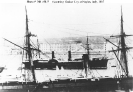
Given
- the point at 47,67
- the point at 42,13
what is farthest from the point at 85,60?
the point at 42,13

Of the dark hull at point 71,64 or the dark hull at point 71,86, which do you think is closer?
the dark hull at point 71,86

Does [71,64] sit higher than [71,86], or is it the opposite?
[71,64]

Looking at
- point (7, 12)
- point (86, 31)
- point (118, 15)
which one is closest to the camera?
point (7, 12)

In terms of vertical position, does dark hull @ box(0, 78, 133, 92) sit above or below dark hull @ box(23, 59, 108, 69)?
below

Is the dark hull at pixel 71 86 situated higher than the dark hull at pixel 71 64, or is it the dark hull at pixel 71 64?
the dark hull at pixel 71 64

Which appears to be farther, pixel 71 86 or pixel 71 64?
pixel 71 64

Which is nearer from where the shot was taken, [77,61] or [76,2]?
[76,2]

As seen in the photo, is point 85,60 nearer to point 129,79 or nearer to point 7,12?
point 129,79

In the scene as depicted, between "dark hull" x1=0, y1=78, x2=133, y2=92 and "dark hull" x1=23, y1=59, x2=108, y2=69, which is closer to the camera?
"dark hull" x1=0, y1=78, x2=133, y2=92
